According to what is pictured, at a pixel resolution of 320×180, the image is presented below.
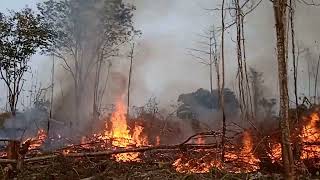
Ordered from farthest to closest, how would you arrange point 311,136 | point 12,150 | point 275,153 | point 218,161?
point 311,136 → point 218,161 → point 275,153 → point 12,150

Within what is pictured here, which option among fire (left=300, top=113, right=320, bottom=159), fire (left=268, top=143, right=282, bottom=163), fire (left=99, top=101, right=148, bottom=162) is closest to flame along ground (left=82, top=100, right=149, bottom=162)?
fire (left=99, top=101, right=148, bottom=162)

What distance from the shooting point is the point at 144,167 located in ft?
34.2

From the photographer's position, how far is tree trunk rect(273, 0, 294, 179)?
6.66 m

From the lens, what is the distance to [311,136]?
10320 mm

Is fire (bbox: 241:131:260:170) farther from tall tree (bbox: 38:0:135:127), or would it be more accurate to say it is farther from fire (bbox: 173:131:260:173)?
tall tree (bbox: 38:0:135:127)

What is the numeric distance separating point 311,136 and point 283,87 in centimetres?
423

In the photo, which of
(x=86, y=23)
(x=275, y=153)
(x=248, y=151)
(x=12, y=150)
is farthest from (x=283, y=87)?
(x=86, y=23)

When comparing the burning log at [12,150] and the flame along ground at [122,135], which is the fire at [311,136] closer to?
the flame along ground at [122,135]

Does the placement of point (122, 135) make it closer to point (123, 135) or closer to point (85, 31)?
point (123, 135)

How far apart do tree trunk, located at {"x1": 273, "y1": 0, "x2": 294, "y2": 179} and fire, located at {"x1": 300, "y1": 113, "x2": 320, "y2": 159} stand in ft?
10.8

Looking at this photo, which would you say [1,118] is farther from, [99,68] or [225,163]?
[225,163]

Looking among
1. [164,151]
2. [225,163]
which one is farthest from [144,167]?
[225,163]

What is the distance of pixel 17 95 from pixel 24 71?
1498mm

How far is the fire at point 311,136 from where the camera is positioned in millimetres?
9766
